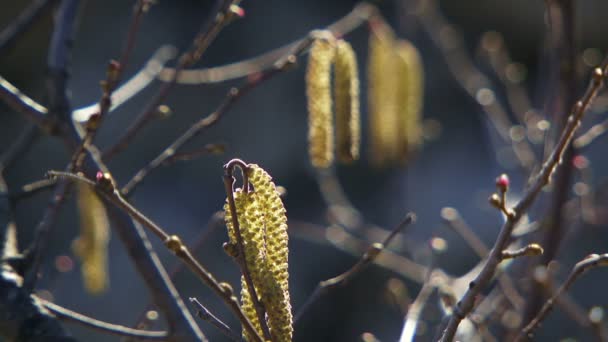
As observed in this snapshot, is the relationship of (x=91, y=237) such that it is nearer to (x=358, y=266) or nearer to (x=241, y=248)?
(x=358, y=266)

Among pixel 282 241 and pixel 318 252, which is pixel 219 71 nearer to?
pixel 282 241

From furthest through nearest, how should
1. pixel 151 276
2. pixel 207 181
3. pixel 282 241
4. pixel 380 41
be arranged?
pixel 207 181
pixel 380 41
pixel 151 276
pixel 282 241

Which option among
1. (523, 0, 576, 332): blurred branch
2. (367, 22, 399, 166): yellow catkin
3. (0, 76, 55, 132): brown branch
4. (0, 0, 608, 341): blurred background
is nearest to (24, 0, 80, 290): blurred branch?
(0, 76, 55, 132): brown branch

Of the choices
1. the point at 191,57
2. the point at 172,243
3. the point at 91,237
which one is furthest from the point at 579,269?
the point at 91,237

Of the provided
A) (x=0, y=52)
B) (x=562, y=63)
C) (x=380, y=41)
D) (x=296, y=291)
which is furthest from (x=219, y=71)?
(x=296, y=291)

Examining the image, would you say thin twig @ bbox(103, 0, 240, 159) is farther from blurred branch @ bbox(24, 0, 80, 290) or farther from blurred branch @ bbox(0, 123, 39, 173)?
blurred branch @ bbox(0, 123, 39, 173)

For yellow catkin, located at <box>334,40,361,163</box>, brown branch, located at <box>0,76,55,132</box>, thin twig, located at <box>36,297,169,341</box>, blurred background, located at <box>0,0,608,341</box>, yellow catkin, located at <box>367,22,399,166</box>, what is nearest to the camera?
thin twig, located at <box>36,297,169,341</box>
